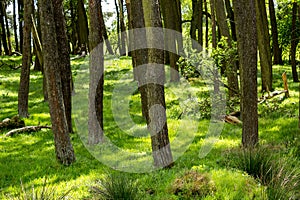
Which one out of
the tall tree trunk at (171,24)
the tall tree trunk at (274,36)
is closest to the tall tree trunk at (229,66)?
the tall tree trunk at (171,24)

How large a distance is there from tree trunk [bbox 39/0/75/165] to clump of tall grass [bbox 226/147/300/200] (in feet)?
11.3

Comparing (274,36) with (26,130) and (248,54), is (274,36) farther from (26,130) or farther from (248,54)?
(26,130)

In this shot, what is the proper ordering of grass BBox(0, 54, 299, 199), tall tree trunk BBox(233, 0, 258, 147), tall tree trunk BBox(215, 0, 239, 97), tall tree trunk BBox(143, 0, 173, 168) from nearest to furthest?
grass BBox(0, 54, 299, 199) < tall tree trunk BBox(143, 0, 173, 168) < tall tree trunk BBox(233, 0, 258, 147) < tall tree trunk BBox(215, 0, 239, 97)

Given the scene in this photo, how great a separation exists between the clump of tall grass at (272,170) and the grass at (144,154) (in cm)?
15

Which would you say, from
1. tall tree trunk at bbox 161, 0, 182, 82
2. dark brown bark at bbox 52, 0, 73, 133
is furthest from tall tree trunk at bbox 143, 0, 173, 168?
tall tree trunk at bbox 161, 0, 182, 82

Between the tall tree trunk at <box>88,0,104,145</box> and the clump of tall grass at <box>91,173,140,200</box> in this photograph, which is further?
the tall tree trunk at <box>88,0,104,145</box>

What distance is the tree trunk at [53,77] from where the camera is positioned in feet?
24.1

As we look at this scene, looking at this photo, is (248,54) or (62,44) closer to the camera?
(248,54)

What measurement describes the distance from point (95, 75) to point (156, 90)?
2520 millimetres

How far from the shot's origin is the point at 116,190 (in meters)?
5.42

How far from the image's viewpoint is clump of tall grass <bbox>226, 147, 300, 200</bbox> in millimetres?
5727

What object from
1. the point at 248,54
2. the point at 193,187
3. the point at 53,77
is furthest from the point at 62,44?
the point at 193,187

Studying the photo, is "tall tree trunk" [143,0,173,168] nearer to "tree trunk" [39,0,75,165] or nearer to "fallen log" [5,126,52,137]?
"tree trunk" [39,0,75,165]

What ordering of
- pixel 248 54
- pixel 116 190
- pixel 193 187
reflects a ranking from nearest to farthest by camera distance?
pixel 116 190, pixel 193 187, pixel 248 54
